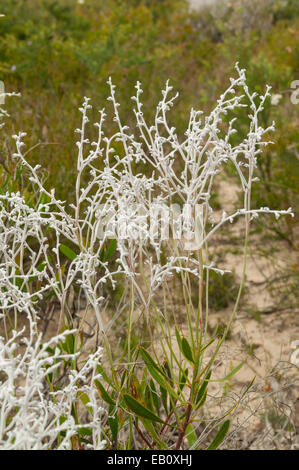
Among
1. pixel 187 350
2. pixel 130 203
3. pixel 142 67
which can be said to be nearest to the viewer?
pixel 187 350

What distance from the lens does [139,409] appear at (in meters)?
1.54

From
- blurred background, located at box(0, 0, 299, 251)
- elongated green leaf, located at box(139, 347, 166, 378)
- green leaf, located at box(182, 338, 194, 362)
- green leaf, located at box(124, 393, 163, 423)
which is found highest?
blurred background, located at box(0, 0, 299, 251)

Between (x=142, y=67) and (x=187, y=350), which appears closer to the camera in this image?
(x=187, y=350)

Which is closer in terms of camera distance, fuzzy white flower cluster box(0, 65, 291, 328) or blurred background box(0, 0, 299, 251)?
fuzzy white flower cluster box(0, 65, 291, 328)

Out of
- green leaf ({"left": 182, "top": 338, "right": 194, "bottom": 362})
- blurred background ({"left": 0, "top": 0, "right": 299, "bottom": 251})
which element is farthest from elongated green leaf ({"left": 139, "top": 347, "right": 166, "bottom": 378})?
blurred background ({"left": 0, "top": 0, "right": 299, "bottom": 251})

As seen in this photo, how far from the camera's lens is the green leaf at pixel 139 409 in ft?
4.94

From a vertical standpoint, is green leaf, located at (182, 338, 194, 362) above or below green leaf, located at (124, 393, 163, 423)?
above

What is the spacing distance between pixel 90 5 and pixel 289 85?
6.88m

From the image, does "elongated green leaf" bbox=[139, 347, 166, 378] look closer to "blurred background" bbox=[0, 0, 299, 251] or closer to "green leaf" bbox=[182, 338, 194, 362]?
"green leaf" bbox=[182, 338, 194, 362]

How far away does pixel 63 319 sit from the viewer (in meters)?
1.74

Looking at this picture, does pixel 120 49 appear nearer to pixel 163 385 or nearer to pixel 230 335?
pixel 230 335

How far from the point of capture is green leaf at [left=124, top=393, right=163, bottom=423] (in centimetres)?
151

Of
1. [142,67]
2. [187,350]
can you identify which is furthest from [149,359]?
[142,67]

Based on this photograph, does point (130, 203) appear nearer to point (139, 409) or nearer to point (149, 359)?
point (149, 359)
